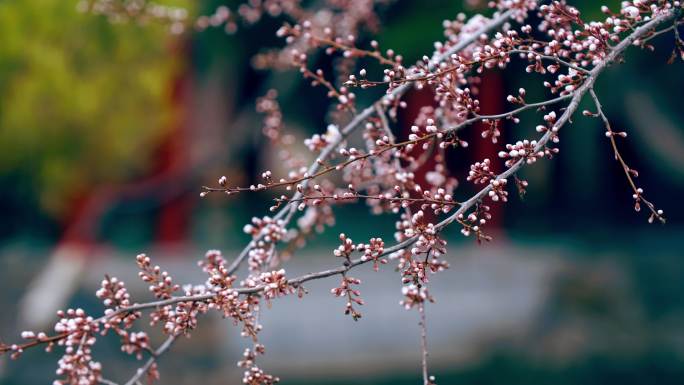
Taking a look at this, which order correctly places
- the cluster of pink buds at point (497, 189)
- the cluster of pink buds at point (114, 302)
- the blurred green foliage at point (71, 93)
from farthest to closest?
the blurred green foliage at point (71, 93) → the cluster of pink buds at point (114, 302) → the cluster of pink buds at point (497, 189)

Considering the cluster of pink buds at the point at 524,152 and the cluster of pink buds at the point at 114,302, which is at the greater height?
the cluster of pink buds at the point at 524,152

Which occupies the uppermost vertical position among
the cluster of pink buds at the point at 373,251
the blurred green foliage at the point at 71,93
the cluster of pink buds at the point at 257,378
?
the blurred green foliage at the point at 71,93

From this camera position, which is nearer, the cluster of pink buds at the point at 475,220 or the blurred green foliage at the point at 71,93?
the cluster of pink buds at the point at 475,220

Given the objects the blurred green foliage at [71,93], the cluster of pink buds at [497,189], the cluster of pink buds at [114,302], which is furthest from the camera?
the blurred green foliage at [71,93]

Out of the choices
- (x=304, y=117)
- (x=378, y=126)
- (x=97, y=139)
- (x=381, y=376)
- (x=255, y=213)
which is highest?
(x=304, y=117)

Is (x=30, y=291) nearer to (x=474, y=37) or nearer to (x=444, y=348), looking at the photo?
(x=444, y=348)

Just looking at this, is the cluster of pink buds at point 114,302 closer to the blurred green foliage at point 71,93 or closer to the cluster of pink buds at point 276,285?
the cluster of pink buds at point 276,285

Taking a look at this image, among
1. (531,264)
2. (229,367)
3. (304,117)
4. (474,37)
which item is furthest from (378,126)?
(304,117)

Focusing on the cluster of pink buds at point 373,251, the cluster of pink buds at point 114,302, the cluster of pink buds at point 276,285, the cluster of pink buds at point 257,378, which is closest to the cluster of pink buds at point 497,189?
the cluster of pink buds at point 373,251

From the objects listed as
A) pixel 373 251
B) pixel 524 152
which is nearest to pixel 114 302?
pixel 373 251
